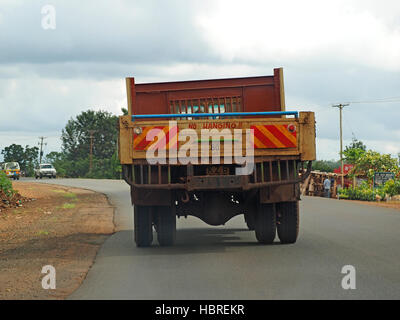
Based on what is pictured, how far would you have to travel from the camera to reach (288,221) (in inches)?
429

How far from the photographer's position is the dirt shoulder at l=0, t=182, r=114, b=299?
306 inches

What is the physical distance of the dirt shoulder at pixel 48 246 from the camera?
7773 mm

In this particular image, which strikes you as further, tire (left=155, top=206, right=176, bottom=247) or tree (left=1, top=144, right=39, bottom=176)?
tree (left=1, top=144, right=39, bottom=176)

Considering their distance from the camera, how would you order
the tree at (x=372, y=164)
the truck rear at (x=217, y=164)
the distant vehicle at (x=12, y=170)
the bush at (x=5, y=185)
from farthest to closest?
1. the distant vehicle at (x=12, y=170)
2. the tree at (x=372, y=164)
3. the bush at (x=5, y=185)
4. the truck rear at (x=217, y=164)

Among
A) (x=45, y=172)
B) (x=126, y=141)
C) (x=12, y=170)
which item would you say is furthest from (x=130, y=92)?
(x=45, y=172)

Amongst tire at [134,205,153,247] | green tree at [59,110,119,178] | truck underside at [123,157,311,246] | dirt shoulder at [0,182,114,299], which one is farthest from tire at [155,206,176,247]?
green tree at [59,110,119,178]

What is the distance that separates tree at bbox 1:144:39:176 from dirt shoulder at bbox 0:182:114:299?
344 feet

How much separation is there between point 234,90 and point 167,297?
577 cm

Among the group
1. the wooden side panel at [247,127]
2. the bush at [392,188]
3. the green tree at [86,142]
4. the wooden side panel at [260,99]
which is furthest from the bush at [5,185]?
the green tree at [86,142]

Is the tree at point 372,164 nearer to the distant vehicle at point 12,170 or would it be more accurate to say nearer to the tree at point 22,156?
the distant vehicle at point 12,170

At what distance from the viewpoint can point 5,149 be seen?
409ft

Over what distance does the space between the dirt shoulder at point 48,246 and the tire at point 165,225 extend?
113 cm

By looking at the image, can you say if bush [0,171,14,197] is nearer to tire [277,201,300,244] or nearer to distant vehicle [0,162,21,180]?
tire [277,201,300,244]

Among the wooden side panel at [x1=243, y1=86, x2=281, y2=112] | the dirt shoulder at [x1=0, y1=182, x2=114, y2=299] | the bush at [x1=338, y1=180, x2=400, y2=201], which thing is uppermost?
the wooden side panel at [x1=243, y1=86, x2=281, y2=112]
